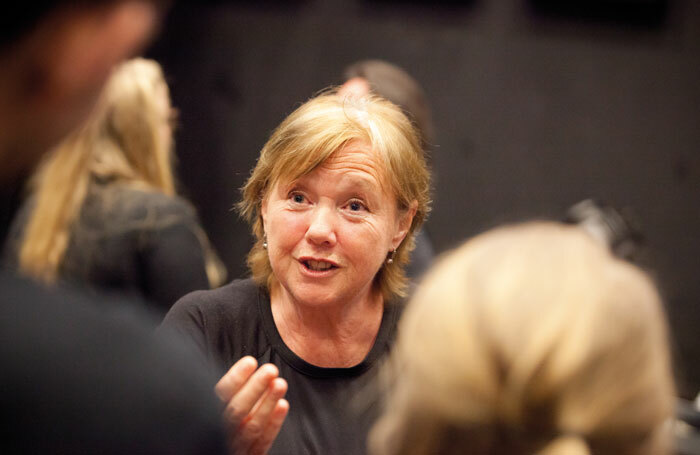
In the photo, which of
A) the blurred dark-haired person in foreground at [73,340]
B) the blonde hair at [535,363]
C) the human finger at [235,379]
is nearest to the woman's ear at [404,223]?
the human finger at [235,379]

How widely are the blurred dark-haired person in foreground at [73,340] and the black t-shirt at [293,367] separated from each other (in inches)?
36.1

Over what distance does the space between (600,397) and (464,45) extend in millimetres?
3524

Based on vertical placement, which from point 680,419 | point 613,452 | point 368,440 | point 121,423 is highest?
point 121,423

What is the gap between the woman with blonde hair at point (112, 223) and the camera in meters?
2.17

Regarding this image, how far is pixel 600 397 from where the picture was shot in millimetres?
819

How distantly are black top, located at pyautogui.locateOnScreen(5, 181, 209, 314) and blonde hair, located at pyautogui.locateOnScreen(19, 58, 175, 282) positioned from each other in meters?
0.04

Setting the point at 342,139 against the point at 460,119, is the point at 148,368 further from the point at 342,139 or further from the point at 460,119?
the point at 460,119

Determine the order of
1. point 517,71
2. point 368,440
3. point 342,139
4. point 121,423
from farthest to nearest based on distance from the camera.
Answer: point 517,71
point 342,139
point 368,440
point 121,423

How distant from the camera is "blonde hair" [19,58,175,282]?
220 cm

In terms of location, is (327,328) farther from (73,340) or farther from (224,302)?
(73,340)

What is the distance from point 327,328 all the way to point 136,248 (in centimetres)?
68

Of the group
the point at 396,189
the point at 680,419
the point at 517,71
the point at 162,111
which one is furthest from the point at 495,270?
the point at 517,71

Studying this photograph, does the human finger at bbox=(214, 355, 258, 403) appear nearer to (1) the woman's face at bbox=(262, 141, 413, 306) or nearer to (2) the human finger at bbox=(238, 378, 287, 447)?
(2) the human finger at bbox=(238, 378, 287, 447)

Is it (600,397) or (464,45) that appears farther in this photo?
(464,45)
